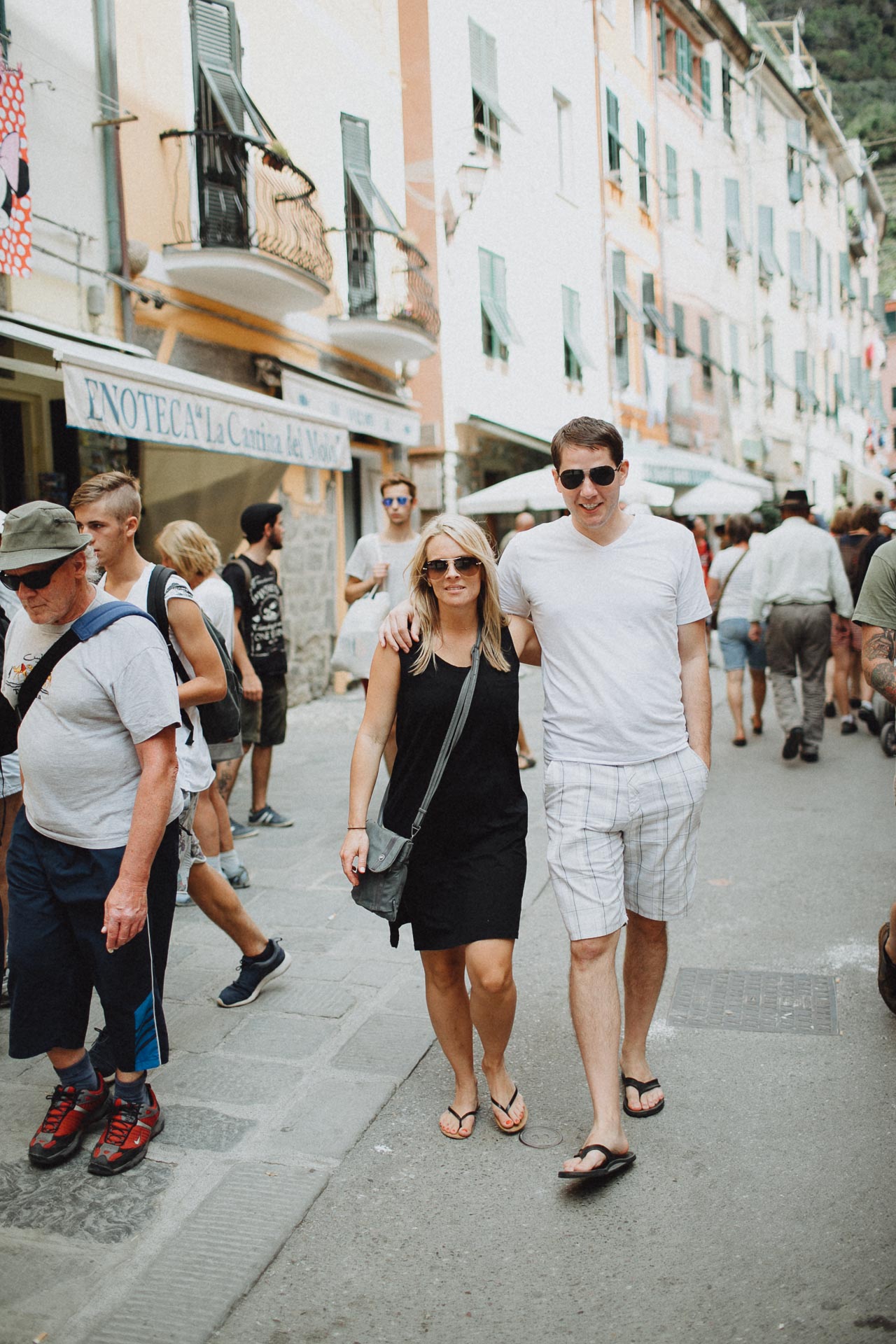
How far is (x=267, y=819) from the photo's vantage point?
22.9 ft

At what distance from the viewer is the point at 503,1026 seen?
10.8 feet

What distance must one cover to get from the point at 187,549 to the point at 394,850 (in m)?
2.47

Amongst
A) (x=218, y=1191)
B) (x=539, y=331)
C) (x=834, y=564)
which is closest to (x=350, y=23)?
(x=539, y=331)

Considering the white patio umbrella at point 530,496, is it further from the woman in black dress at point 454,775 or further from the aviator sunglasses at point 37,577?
the aviator sunglasses at point 37,577

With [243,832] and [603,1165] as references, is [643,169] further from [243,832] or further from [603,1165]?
[603,1165]

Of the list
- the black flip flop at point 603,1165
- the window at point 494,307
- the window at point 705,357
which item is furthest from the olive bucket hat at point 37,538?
the window at point 705,357

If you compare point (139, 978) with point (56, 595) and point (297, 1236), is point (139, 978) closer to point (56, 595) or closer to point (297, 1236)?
point (297, 1236)

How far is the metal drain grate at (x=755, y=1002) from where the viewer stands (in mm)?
4004

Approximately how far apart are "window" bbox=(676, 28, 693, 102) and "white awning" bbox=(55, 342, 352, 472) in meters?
20.4

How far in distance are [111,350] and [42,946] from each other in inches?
257

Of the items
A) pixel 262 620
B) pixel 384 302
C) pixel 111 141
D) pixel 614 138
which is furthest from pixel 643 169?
pixel 262 620

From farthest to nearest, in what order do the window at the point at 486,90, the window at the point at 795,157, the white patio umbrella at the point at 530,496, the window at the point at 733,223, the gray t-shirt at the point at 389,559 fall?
the window at the point at 795,157, the window at the point at 733,223, the window at the point at 486,90, the white patio umbrella at the point at 530,496, the gray t-shirt at the point at 389,559

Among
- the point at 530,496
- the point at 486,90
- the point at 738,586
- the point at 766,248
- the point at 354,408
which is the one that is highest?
the point at 766,248

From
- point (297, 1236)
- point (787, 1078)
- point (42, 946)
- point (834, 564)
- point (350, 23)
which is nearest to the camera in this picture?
point (297, 1236)
